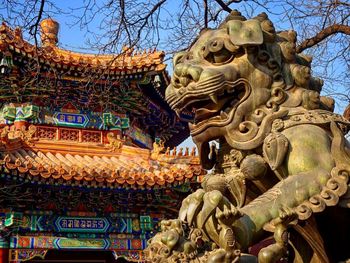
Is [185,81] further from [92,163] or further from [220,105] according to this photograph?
[92,163]

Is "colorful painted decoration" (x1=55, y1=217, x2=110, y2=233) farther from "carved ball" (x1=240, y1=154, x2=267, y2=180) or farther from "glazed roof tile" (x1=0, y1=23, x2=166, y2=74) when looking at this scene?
"carved ball" (x1=240, y1=154, x2=267, y2=180)

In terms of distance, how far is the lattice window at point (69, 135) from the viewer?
11.0 metres

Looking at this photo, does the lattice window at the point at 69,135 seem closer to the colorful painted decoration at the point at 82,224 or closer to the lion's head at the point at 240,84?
the colorful painted decoration at the point at 82,224

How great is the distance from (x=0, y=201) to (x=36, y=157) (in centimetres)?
102

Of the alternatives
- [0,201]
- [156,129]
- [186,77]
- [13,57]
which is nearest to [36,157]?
[0,201]

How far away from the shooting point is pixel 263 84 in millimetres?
2166

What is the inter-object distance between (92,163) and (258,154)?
321 inches

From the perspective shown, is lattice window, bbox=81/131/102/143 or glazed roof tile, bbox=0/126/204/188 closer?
glazed roof tile, bbox=0/126/204/188

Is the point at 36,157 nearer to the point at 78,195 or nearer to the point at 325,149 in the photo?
the point at 78,195

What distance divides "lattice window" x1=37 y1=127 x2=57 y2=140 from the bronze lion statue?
349 inches

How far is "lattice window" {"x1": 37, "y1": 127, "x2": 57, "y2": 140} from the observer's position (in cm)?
1081

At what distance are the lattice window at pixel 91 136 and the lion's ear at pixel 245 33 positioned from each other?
9.20 m

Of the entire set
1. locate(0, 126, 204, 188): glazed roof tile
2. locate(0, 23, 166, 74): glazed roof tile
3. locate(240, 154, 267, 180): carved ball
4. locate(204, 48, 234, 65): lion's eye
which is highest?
locate(0, 23, 166, 74): glazed roof tile

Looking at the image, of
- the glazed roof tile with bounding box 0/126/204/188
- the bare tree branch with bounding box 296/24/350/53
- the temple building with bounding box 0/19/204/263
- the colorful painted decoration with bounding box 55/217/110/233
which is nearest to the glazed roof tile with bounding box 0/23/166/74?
the temple building with bounding box 0/19/204/263
